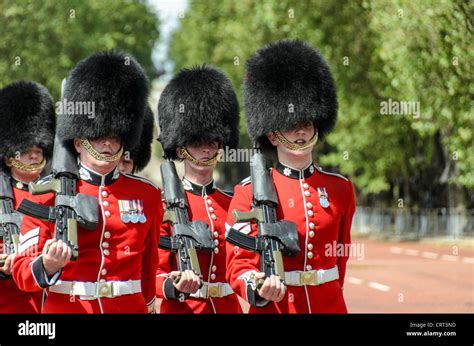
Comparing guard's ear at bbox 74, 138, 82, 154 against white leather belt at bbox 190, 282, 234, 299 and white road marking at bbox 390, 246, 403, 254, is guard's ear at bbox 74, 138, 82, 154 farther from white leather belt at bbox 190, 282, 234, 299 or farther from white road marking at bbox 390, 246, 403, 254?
white road marking at bbox 390, 246, 403, 254

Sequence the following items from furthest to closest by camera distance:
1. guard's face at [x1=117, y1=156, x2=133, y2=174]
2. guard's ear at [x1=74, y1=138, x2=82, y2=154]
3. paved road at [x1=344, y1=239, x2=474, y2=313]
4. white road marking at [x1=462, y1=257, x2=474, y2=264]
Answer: white road marking at [x1=462, y1=257, x2=474, y2=264] → paved road at [x1=344, y1=239, x2=474, y2=313] → guard's face at [x1=117, y1=156, x2=133, y2=174] → guard's ear at [x1=74, y1=138, x2=82, y2=154]

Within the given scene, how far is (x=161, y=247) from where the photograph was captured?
23.5 feet

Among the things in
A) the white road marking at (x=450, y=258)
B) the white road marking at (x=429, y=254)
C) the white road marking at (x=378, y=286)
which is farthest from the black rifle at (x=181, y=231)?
the white road marking at (x=429, y=254)

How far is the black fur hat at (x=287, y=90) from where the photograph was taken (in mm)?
6590

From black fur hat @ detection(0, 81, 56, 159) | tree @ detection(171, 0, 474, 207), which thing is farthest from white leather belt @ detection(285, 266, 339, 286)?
tree @ detection(171, 0, 474, 207)

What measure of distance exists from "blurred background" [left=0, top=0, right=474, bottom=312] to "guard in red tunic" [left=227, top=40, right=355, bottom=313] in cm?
907

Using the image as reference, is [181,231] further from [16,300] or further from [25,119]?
[25,119]

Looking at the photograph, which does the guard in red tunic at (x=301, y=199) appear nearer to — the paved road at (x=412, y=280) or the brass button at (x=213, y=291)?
the brass button at (x=213, y=291)

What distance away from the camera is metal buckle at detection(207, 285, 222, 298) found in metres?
7.27

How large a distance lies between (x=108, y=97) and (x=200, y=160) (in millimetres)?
1011

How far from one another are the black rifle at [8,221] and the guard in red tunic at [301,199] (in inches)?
78.2

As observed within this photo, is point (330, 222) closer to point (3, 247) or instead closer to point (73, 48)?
point (3, 247)

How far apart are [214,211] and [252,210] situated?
144cm
